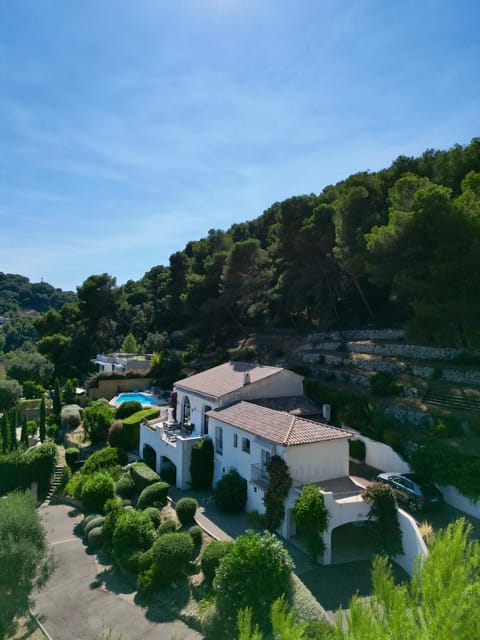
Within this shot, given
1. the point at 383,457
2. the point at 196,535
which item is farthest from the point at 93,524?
the point at 383,457

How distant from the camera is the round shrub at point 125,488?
24484 millimetres

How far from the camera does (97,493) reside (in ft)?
79.5

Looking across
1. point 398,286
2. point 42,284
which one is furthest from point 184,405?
point 42,284

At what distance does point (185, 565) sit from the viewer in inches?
675

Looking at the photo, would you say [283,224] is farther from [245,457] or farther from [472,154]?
[245,457]

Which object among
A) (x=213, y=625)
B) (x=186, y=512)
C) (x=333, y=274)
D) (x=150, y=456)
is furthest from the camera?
(x=333, y=274)

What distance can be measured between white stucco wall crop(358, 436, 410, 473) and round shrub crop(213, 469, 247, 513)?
651 centimetres

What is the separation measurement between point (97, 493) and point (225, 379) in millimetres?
10507

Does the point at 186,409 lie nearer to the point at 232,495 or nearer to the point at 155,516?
the point at 155,516

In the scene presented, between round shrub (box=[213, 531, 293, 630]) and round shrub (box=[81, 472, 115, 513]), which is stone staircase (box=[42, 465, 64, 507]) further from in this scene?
round shrub (box=[213, 531, 293, 630])

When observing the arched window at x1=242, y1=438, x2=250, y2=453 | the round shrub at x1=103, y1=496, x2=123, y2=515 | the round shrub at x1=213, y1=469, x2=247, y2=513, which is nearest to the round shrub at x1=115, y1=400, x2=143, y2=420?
the round shrub at x1=103, y1=496, x2=123, y2=515

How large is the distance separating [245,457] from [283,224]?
29648 millimetres

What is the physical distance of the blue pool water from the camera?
40812mm

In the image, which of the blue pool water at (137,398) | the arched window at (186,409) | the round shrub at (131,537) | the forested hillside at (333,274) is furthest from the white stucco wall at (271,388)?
the blue pool water at (137,398)
